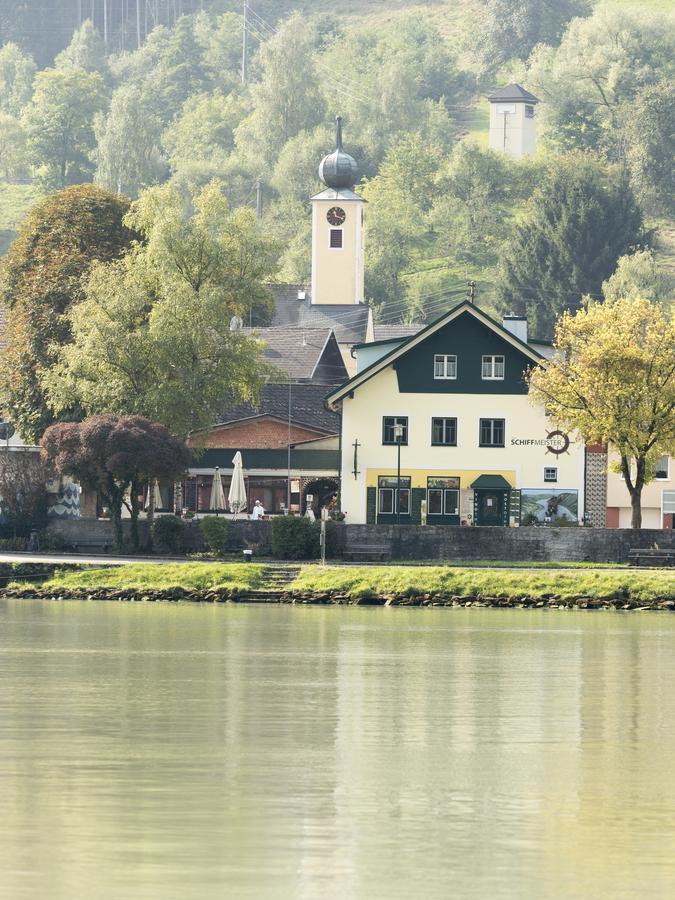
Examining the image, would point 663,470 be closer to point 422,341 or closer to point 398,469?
point 422,341

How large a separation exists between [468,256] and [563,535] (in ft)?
370

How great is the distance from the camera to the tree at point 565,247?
5502 inches

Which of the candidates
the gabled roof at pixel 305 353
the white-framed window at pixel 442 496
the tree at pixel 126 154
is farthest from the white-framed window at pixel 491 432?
the tree at pixel 126 154

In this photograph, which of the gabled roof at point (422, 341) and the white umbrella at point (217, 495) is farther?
the white umbrella at point (217, 495)

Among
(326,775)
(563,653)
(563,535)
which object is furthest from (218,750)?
(563,535)

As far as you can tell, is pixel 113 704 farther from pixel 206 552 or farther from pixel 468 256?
pixel 468 256

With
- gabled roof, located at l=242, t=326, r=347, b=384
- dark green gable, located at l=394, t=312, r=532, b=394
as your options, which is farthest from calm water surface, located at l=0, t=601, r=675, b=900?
gabled roof, located at l=242, t=326, r=347, b=384

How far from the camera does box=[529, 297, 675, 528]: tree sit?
6862 cm

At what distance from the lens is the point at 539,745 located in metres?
30.4

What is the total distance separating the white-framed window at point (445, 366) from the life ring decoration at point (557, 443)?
13.9 feet

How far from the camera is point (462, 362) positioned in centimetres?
7594

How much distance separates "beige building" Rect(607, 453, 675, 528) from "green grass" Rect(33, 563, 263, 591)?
71.0 feet

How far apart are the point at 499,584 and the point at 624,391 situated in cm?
1207

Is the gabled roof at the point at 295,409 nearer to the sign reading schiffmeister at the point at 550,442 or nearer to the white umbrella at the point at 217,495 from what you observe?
the white umbrella at the point at 217,495
